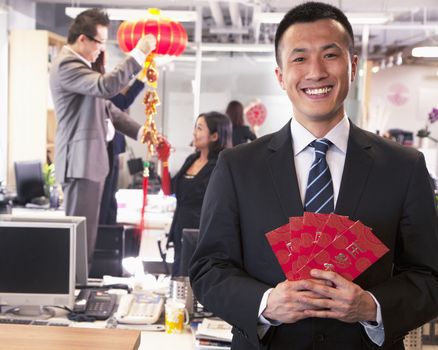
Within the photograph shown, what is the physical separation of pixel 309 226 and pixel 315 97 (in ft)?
1.06

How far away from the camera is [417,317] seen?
1521 millimetres

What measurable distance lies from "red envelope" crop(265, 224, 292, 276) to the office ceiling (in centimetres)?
573

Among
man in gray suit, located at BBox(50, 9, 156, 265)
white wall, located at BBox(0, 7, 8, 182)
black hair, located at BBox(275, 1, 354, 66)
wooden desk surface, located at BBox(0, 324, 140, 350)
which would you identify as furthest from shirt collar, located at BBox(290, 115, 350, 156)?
white wall, located at BBox(0, 7, 8, 182)

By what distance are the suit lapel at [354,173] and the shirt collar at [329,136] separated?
0.02 m

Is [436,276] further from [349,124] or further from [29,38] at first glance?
[29,38]

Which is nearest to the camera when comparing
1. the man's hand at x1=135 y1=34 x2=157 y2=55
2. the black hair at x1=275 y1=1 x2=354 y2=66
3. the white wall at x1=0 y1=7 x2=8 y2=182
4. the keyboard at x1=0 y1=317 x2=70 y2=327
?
the black hair at x1=275 y1=1 x2=354 y2=66

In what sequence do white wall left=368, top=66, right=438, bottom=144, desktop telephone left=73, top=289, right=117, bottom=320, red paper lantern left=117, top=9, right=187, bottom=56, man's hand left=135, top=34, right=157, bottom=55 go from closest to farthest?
1. desktop telephone left=73, top=289, right=117, bottom=320
2. man's hand left=135, top=34, right=157, bottom=55
3. red paper lantern left=117, top=9, right=187, bottom=56
4. white wall left=368, top=66, right=438, bottom=144

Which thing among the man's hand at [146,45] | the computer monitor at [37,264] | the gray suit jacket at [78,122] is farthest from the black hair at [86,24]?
the computer monitor at [37,264]

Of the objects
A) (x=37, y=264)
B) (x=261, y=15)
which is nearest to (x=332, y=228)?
(x=37, y=264)

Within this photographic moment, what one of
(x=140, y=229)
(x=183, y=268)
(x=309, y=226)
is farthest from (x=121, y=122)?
(x=309, y=226)

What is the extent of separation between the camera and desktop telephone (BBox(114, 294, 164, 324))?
119 inches

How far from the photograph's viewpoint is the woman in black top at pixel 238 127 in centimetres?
750

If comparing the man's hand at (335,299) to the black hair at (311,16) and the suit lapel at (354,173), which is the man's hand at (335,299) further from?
the black hair at (311,16)

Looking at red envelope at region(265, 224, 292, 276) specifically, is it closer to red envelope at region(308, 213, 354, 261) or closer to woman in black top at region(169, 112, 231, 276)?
red envelope at region(308, 213, 354, 261)
